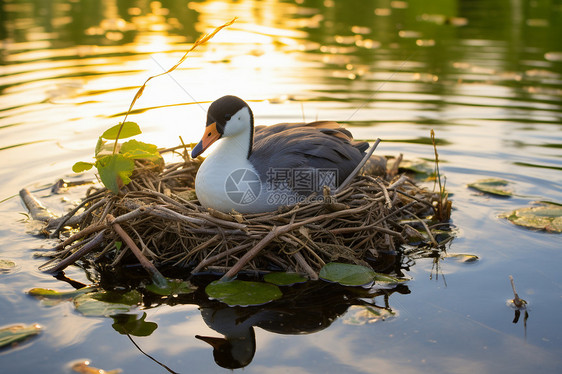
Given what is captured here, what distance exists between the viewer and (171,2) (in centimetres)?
2044

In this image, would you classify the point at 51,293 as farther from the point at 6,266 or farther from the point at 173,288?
the point at 173,288

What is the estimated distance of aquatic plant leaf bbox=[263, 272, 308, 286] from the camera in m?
4.75

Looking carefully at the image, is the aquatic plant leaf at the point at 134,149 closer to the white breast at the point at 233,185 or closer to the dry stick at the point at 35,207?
the white breast at the point at 233,185

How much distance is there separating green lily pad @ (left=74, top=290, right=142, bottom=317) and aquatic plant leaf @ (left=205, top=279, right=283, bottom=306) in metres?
0.57

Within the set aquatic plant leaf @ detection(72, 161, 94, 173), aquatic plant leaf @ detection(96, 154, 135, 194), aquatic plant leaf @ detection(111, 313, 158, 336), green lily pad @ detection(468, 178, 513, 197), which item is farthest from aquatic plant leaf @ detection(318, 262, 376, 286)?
green lily pad @ detection(468, 178, 513, 197)

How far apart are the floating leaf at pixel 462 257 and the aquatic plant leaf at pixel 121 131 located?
9.82 ft

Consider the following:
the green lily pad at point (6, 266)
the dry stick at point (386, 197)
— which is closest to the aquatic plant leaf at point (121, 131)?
the green lily pad at point (6, 266)

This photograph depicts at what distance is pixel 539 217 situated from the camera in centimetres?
598

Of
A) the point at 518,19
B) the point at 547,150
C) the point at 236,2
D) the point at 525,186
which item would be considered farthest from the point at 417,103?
the point at 236,2

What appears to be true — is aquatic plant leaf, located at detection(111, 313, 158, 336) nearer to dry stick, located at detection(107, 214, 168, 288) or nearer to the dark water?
the dark water

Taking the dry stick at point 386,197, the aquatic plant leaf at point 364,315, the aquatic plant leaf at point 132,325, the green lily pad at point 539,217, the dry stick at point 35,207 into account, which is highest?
the dry stick at point 386,197

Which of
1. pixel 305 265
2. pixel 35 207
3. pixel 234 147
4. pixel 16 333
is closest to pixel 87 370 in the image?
pixel 16 333

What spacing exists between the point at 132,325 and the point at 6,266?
146cm

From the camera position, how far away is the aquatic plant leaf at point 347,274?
4.75 metres
